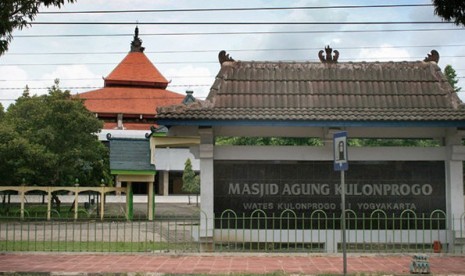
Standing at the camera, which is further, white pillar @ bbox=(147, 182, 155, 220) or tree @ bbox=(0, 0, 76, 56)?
white pillar @ bbox=(147, 182, 155, 220)

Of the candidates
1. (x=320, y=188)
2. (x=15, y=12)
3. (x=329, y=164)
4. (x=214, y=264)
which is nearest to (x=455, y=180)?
(x=329, y=164)

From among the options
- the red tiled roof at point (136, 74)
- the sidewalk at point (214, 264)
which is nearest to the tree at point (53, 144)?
the sidewalk at point (214, 264)

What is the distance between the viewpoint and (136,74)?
192ft

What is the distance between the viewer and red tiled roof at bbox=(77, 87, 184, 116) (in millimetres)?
53188

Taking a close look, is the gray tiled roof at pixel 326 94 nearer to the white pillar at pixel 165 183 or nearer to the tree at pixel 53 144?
the tree at pixel 53 144

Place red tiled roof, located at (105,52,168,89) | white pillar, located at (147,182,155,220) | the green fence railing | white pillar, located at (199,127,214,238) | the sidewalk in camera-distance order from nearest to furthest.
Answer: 1. the sidewalk
2. the green fence railing
3. white pillar, located at (199,127,214,238)
4. white pillar, located at (147,182,155,220)
5. red tiled roof, located at (105,52,168,89)

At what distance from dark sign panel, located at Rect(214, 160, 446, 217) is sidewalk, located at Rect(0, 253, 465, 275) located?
1.77 metres

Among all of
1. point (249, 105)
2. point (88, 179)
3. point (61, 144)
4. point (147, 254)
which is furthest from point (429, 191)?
→ point (88, 179)

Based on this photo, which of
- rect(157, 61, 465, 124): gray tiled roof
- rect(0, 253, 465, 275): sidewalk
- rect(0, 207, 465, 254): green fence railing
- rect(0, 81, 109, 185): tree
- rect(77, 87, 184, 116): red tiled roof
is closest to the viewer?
rect(0, 253, 465, 275): sidewalk

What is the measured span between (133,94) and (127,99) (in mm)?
1114

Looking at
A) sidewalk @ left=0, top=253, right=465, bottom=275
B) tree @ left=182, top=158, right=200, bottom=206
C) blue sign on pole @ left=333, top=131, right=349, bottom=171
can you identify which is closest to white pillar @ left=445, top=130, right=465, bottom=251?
sidewalk @ left=0, top=253, right=465, bottom=275

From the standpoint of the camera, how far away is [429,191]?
15188mm

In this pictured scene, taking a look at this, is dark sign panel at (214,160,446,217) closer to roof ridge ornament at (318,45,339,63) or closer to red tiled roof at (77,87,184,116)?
roof ridge ornament at (318,45,339,63)

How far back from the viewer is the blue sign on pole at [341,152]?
10.8m
